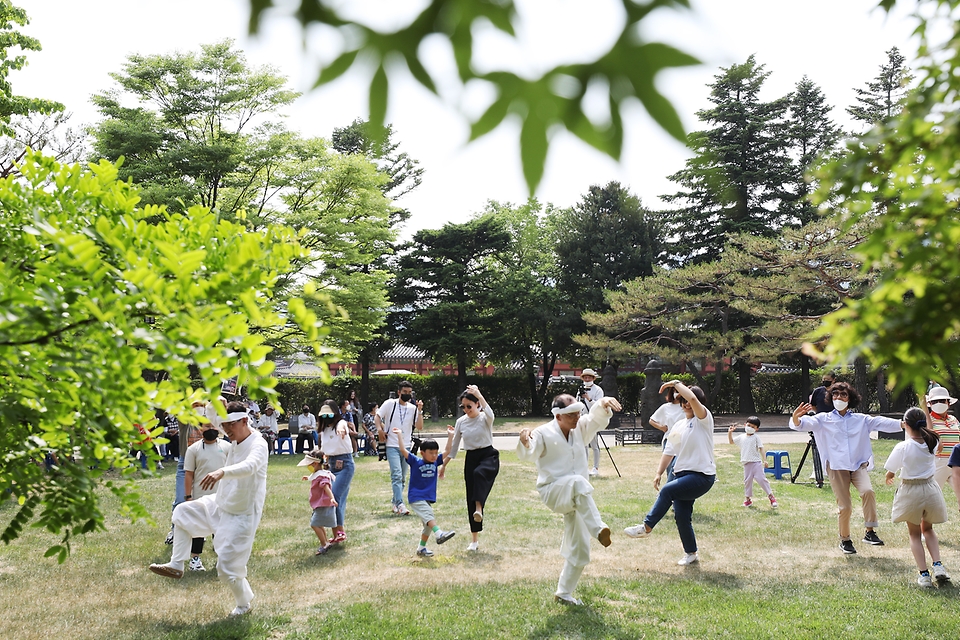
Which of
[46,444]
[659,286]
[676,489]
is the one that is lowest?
[676,489]

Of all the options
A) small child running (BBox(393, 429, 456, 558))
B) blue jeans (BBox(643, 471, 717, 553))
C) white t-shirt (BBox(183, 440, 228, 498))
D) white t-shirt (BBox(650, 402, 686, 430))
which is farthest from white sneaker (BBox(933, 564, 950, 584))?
white t-shirt (BBox(183, 440, 228, 498))

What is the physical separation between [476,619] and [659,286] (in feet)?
70.4

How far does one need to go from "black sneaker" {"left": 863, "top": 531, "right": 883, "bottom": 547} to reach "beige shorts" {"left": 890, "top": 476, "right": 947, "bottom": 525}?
65.8 inches

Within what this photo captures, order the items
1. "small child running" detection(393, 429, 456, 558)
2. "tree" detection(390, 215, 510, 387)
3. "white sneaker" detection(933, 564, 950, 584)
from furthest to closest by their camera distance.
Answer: "tree" detection(390, 215, 510, 387) < "small child running" detection(393, 429, 456, 558) < "white sneaker" detection(933, 564, 950, 584)

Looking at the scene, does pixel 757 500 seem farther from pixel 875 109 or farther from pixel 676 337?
pixel 875 109

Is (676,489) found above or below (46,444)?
below

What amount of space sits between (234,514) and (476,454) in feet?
10.4

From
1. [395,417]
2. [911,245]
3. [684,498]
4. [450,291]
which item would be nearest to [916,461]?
[684,498]

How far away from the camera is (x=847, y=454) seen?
310 inches

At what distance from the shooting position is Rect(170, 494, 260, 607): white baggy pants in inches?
231

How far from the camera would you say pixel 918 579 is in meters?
6.55

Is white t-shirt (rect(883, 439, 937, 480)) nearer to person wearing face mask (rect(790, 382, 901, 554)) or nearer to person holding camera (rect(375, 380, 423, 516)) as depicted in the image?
person wearing face mask (rect(790, 382, 901, 554))

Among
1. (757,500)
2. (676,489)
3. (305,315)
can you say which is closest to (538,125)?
(305,315)

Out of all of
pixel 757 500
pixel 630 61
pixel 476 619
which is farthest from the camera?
pixel 757 500
